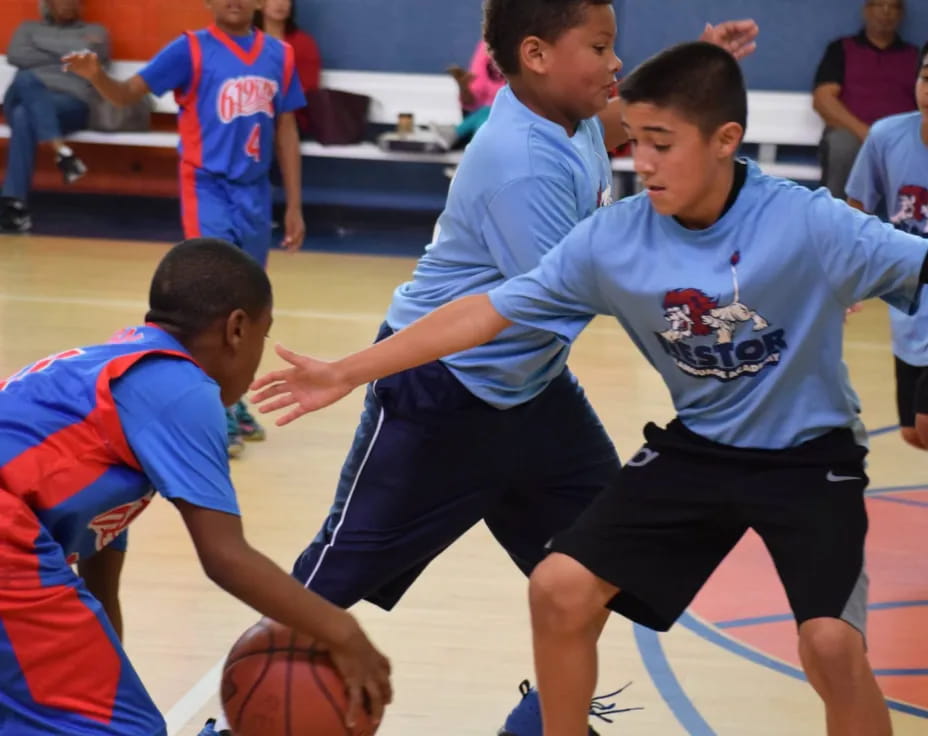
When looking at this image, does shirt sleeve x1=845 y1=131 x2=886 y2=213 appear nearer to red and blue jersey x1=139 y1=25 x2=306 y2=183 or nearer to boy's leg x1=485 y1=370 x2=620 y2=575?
boy's leg x1=485 y1=370 x2=620 y2=575

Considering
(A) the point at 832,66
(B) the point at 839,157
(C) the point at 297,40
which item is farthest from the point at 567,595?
(C) the point at 297,40

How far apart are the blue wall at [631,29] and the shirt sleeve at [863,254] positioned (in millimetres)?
8923

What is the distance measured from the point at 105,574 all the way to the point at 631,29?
941 centimetres

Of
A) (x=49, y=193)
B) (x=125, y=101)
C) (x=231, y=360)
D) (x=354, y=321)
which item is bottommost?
(x=49, y=193)

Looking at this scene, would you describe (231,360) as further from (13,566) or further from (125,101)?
(125,101)

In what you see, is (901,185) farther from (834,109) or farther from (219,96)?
(834,109)

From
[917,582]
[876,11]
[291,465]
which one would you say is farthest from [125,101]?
[876,11]

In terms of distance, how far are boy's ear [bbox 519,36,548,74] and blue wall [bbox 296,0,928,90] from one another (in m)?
8.42

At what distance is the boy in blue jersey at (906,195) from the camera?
4.76 meters

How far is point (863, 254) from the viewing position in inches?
112

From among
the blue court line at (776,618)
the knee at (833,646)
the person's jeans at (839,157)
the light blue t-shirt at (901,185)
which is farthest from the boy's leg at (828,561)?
the person's jeans at (839,157)

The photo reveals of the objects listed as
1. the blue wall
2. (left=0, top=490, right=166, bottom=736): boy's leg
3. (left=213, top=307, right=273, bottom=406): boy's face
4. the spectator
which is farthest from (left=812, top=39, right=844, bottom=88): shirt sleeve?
(left=0, top=490, right=166, bottom=736): boy's leg

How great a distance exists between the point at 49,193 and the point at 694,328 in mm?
10432

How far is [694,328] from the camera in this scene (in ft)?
9.64
